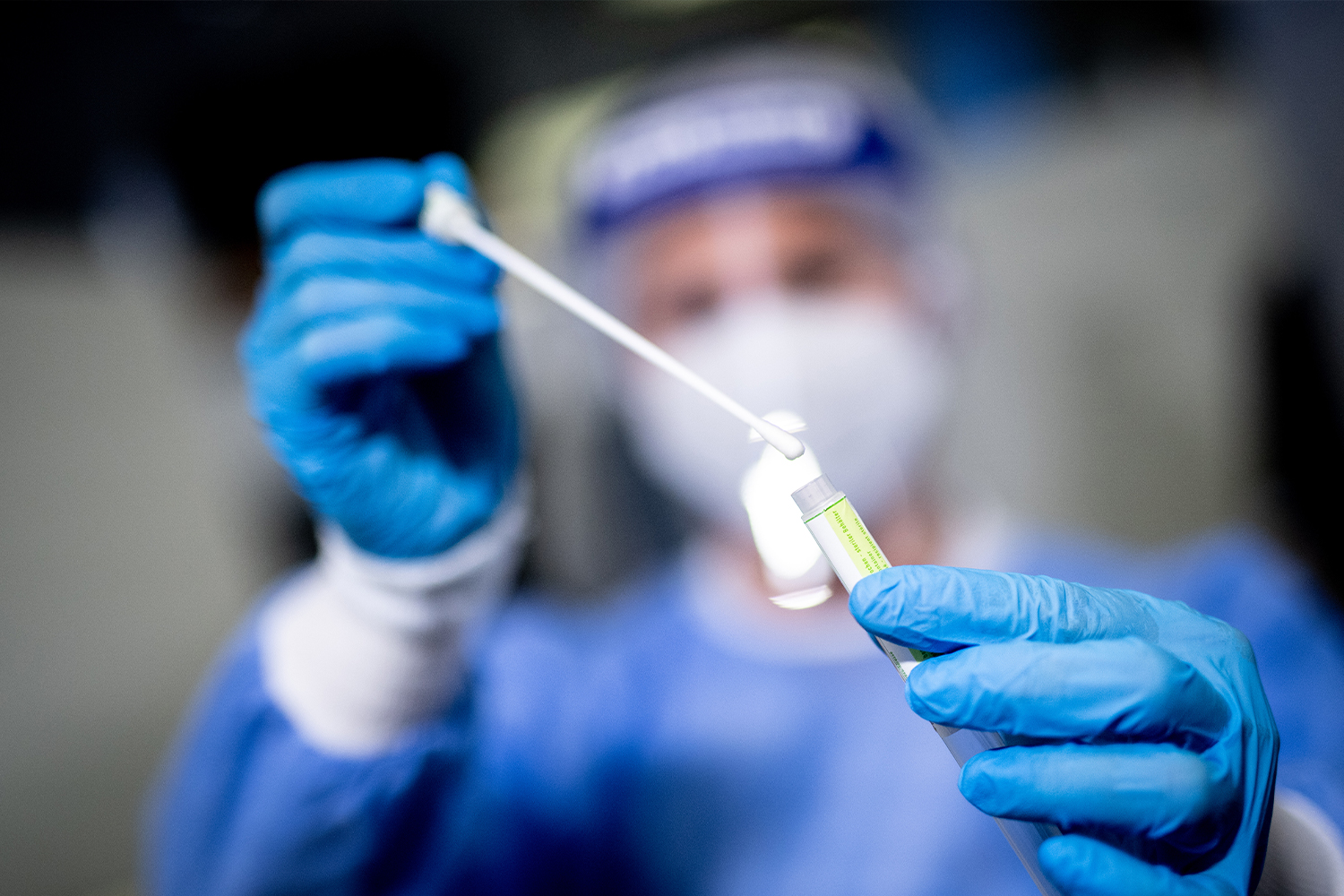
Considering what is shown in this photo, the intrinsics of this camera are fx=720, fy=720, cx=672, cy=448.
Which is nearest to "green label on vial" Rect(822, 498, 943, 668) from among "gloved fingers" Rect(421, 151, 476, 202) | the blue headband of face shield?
"gloved fingers" Rect(421, 151, 476, 202)

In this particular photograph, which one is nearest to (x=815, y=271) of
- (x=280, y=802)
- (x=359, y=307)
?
(x=359, y=307)

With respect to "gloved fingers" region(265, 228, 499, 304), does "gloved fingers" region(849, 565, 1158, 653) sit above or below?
below

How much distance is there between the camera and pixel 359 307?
739 millimetres

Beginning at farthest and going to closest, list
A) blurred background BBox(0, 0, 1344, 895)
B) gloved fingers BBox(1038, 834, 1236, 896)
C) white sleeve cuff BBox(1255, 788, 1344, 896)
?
blurred background BBox(0, 0, 1344, 895) < white sleeve cuff BBox(1255, 788, 1344, 896) < gloved fingers BBox(1038, 834, 1236, 896)

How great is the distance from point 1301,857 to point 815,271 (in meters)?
1.03

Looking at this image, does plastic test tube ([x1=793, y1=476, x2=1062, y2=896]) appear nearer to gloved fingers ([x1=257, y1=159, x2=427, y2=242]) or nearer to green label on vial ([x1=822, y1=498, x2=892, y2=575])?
green label on vial ([x1=822, y1=498, x2=892, y2=575])

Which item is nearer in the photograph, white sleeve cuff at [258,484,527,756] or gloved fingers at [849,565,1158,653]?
gloved fingers at [849,565,1158,653]

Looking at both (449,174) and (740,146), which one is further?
(740,146)

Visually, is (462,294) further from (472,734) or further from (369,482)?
(472,734)

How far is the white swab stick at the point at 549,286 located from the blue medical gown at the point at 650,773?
1.73ft

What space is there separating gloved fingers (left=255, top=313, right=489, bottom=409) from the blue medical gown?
331 mm

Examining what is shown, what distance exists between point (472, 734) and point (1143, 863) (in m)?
0.71

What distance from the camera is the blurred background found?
5.83 feet

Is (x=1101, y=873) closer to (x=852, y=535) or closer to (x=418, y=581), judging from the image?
(x=852, y=535)
